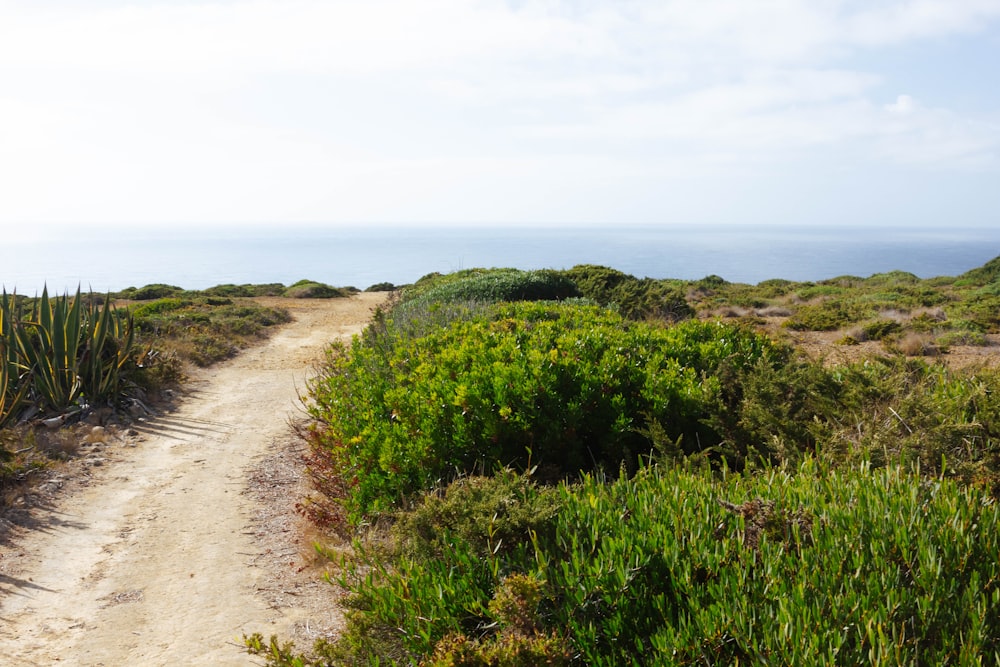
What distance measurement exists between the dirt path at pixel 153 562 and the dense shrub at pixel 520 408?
1.08m

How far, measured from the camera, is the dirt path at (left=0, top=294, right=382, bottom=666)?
3938 mm

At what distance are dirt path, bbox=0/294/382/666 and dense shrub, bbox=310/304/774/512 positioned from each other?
3.56 ft

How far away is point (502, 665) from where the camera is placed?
2268 mm

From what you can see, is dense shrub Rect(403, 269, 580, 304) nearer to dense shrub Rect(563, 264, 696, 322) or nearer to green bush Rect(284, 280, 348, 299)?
dense shrub Rect(563, 264, 696, 322)

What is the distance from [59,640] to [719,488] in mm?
4081

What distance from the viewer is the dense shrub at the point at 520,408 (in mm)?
4496

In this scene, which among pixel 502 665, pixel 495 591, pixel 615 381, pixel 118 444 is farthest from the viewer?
pixel 118 444

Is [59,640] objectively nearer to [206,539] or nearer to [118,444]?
[206,539]

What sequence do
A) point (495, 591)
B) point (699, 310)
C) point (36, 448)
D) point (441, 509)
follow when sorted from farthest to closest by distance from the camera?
point (699, 310) < point (36, 448) < point (441, 509) < point (495, 591)

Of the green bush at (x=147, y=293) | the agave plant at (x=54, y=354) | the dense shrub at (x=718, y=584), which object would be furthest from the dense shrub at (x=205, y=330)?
the dense shrub at (x=718, y=584)

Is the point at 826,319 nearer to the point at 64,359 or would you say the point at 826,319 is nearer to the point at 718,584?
the point at 718,584

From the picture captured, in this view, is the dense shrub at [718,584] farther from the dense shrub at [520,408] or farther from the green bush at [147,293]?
the green bush at [147,293]

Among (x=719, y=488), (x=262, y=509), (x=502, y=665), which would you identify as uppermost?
(x=719, y=488)

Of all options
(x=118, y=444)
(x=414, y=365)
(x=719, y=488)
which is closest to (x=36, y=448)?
(x=118, y=444)
